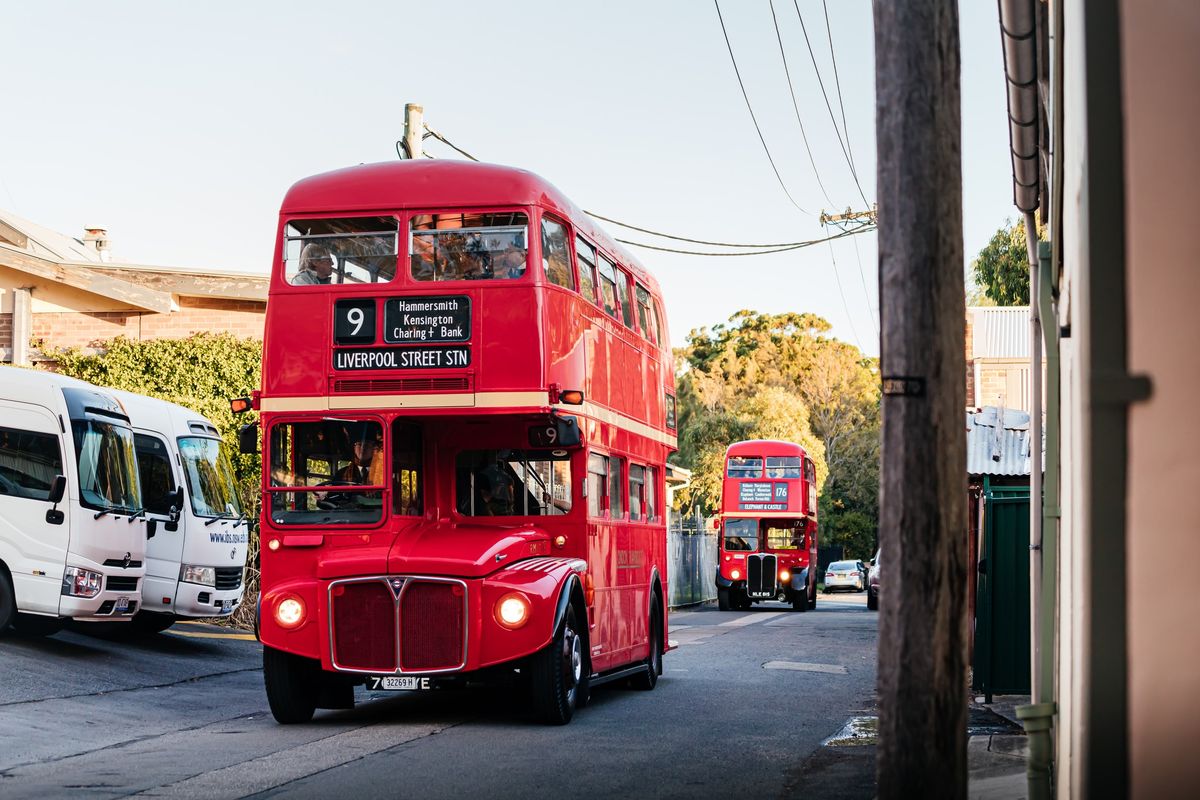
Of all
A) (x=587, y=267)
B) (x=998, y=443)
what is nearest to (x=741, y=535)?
(x=998, y=443)

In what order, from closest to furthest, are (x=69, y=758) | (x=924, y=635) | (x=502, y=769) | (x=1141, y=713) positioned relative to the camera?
(x=1141, y=713) → (x=924, y=635) → (x=502, y=769) → (x=69, y=758)

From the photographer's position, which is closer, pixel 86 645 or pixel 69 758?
pixel 69 758

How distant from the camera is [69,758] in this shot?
35.7ft

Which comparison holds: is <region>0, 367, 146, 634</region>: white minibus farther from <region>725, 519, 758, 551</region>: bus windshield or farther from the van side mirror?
<region>725, 519, 758, 551</region>: bus windshield

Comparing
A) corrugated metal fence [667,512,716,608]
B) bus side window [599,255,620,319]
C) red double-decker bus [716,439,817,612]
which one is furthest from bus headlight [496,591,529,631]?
red double-decker bus [716,439,817,612]

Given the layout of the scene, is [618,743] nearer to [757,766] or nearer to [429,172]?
[757,766]

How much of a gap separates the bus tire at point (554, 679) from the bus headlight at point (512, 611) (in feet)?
1.02

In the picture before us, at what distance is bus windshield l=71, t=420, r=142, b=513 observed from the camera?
17422 millimetres

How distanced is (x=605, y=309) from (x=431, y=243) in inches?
111

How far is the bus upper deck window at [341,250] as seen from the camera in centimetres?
1297

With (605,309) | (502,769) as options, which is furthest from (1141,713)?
(605,309)

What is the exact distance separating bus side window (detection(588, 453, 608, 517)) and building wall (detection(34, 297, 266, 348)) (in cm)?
1353

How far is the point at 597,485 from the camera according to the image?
47.6 feet

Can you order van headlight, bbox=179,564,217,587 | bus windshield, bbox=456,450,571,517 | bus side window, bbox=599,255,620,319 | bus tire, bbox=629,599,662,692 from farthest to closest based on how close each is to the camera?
van headlight, bbox=179,564,217,587 → bus tire, bbox=629,599,662,692 → bus side window, bbox=599,255,620,319 → bus windshield, bbox=456,450,571,517
